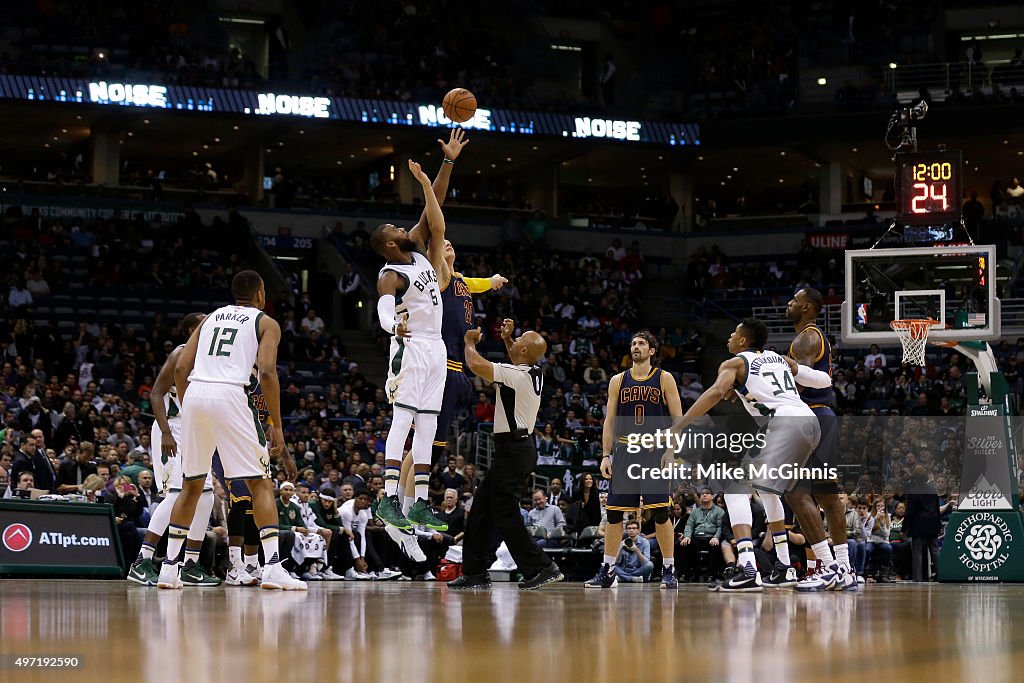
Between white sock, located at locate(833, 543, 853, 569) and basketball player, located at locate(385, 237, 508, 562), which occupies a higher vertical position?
basketball player, located at locate(385, 237, 508, 562)

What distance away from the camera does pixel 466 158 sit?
42.7 meters

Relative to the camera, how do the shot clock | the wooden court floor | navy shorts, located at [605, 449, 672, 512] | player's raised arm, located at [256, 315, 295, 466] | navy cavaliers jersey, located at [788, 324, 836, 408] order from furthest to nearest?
1. the shot clock
2. navy shorts, located at [605, 449, 672, 512]
3. navy cavaliers jersey, located at [788, 324, 836, 408]
4. player's raised arm, located at [256, 315, 295, 466]
5. the wooden court floor

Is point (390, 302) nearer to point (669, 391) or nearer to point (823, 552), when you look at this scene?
point (669, 391)

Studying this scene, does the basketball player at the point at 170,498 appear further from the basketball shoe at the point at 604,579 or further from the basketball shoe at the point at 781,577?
the basketball shoe at the point at 781,577

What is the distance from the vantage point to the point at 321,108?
3703 cm

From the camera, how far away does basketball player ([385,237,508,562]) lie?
1118cm

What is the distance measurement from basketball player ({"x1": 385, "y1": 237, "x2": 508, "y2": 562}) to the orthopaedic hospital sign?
82.3 feet

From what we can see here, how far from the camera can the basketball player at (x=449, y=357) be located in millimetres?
11180

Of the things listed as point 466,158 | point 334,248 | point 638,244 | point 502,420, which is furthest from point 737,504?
point 466,158

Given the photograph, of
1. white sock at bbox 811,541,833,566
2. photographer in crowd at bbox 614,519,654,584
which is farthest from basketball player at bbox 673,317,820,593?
photographer in crowd at bbox 614,519,654,584

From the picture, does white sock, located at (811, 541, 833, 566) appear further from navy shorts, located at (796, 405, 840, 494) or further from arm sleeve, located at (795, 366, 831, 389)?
arm sleeve, located at (795, 366, 831, 389)

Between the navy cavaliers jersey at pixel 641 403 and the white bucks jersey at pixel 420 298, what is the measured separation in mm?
2687

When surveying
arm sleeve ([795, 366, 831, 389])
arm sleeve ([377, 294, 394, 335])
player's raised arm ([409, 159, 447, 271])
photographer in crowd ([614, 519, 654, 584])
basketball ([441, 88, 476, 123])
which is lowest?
photographer in crowd ([614, 519, 654, 584])

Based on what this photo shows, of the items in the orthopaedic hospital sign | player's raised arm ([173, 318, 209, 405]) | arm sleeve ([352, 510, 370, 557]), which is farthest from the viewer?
the orthopaedic hospital sign
